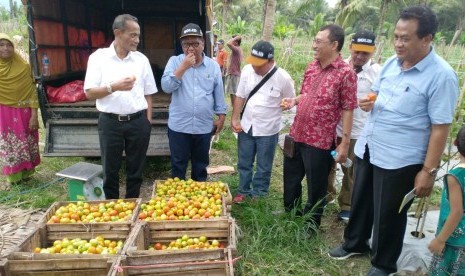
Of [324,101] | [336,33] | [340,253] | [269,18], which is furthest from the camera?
[269,18]

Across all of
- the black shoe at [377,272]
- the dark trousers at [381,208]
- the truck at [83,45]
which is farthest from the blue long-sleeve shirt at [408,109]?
the truck at [83,45]

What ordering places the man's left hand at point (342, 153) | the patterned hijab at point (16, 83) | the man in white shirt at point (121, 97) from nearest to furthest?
the man's left hand at point (342, 153) → the man in white shirt at point (121, 97) → the patterned hijab at point (16, 83)

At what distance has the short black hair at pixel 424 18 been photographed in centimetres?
216

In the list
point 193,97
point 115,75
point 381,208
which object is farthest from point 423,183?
point 115,75

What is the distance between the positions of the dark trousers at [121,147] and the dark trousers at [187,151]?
1.14 feet

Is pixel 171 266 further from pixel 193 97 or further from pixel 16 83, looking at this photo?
pixel 16 83

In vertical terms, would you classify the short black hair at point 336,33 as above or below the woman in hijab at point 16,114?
above

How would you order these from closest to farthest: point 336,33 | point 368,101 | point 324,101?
point 368,101 → point 336,33 → point 324,101

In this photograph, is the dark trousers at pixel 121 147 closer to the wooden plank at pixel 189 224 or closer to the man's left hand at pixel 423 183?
the wooden plank at pixel 189 224

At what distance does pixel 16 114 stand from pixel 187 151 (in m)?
2.24

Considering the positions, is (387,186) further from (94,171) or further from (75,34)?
(75,34)

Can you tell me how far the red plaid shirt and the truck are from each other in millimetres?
2090

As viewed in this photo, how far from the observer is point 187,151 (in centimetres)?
391

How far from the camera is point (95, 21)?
7.36 m
